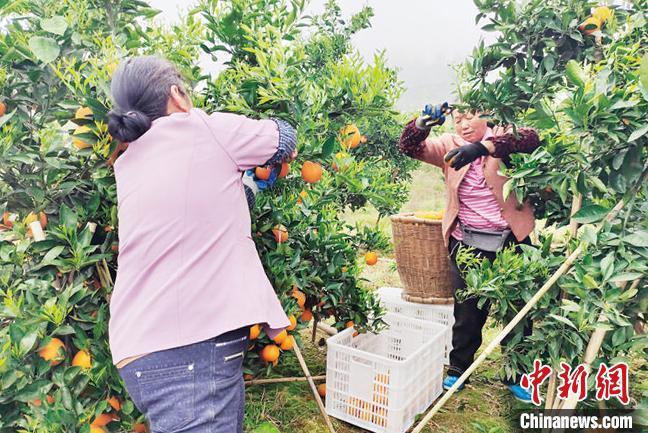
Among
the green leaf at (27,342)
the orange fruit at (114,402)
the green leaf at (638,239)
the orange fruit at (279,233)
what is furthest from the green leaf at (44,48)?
the green leaf at (638,239)

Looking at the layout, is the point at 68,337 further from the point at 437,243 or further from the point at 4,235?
the point at 437,243

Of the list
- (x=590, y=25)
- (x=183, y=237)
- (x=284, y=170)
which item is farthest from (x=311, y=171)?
(x=590, y=25)

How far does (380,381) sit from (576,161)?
122 cm

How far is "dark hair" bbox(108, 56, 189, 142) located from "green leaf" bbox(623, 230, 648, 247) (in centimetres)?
142

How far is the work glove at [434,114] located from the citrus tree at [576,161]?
8.2 inches

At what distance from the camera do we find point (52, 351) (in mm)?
1427

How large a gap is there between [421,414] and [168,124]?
189 centimetres

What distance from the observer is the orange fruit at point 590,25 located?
6.06 feet

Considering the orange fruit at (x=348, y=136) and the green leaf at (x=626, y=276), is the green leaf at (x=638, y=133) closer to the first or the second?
the green leaf at (x=626, y=276)

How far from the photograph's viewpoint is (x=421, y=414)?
8.02ft

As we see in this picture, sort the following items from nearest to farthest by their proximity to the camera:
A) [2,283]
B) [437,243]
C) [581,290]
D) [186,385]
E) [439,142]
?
[186,385], [2,283], [581,290], [439,142], [437,243]

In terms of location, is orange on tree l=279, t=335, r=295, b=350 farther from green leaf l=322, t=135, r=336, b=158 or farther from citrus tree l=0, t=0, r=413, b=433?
green leaf l=322, t=135, r=336, b=158

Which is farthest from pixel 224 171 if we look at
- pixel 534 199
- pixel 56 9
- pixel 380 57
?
pixel 534 199

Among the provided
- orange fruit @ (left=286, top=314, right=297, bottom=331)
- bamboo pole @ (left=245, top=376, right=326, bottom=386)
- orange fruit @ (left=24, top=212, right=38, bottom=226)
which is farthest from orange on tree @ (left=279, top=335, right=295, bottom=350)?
orange fruit @ (left=24, top=212, right=38, bottom=226)
